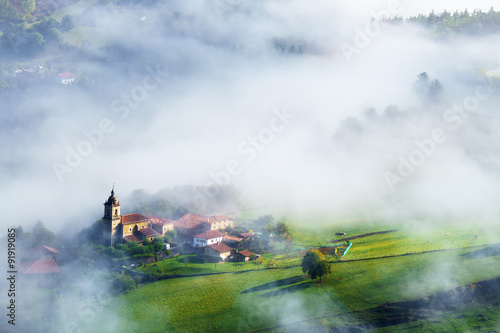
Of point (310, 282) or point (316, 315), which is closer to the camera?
point (316, 315)

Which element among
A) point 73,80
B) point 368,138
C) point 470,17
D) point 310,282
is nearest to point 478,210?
point 310,282

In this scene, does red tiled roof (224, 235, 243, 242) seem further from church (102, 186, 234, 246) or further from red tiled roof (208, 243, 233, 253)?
church (102, 186, 234, 246)

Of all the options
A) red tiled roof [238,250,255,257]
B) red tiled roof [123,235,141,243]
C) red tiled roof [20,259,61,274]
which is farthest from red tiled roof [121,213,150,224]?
red tiled roof [238,250,255,257]

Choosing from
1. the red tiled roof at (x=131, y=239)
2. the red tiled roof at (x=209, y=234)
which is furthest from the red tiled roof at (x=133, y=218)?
the red tiled roof at (x=209, y=234)

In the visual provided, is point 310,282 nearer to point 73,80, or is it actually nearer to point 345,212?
point 345,212

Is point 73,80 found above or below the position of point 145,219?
above

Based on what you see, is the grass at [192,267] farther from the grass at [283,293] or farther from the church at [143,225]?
the church at [143,225]
